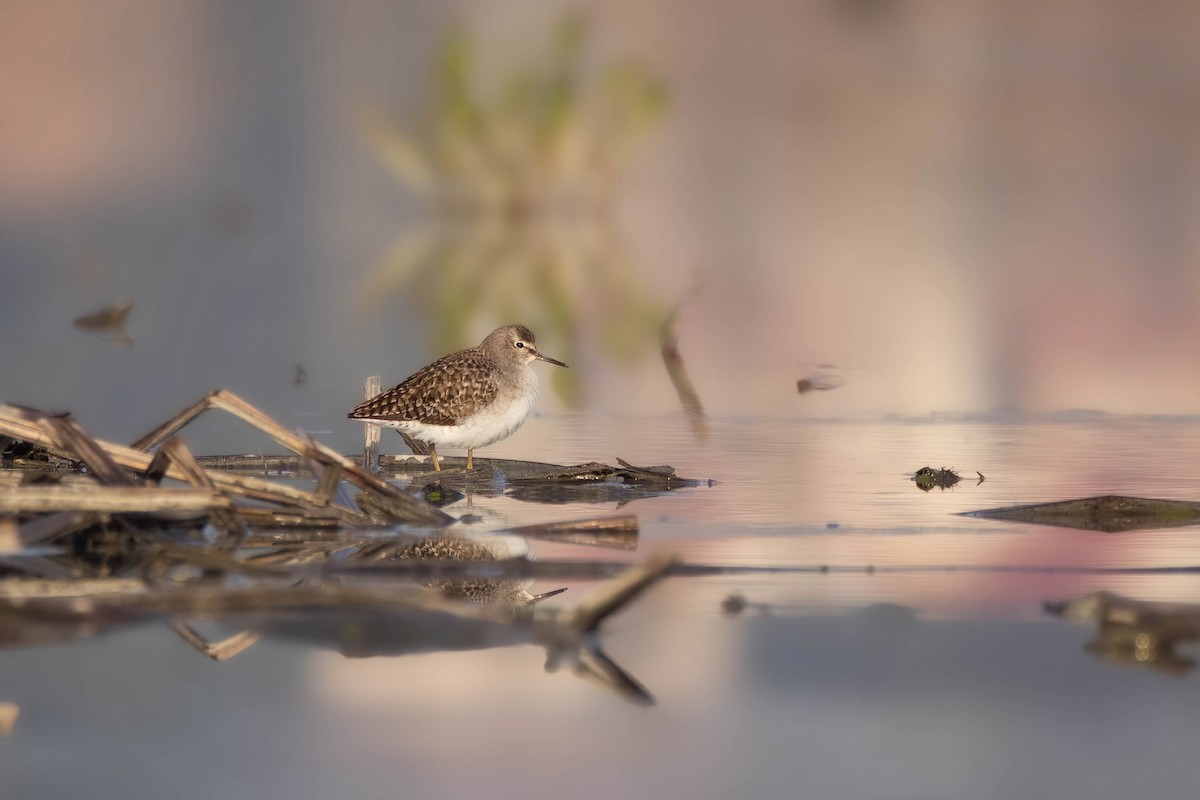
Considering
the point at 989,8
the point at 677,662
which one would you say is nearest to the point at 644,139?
the point at 989,8

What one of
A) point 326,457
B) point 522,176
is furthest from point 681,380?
point 522,176

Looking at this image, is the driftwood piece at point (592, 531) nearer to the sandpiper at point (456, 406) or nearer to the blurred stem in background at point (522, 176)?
the sandpiper at point (456, 406)

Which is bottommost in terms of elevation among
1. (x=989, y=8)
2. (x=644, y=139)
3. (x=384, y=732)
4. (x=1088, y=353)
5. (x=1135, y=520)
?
(x=384, y=732)

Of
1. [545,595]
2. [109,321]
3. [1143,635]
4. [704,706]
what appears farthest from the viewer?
[109,321]

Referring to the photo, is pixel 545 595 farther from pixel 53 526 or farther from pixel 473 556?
pixel 53 526

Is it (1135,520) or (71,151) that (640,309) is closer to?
(1135,520)

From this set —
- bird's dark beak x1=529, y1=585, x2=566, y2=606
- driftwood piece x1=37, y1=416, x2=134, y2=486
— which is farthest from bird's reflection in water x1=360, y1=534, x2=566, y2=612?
driftwood piece x1=37, y1=416, x2=134, y2=486

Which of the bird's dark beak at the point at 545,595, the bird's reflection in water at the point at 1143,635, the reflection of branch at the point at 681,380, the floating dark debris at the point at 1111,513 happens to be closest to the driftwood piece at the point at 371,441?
the reflection of branch at the point at 681,380
